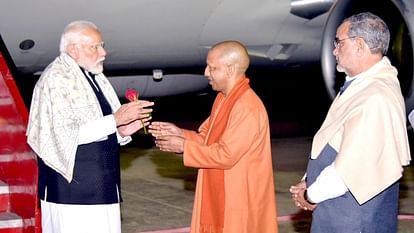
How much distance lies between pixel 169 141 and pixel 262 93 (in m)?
10.9

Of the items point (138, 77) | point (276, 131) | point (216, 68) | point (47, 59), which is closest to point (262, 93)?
point (276, 131)

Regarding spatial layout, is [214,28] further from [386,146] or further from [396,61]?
[386,146]

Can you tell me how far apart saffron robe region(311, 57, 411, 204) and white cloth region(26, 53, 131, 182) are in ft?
3.67

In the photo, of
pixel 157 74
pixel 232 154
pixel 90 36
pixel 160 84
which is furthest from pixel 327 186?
pixel 160 84

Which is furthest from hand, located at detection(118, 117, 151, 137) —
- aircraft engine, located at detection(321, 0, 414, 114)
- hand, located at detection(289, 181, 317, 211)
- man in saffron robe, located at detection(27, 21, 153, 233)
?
aircraft engine, located at detection(321, 0, 414, 114)

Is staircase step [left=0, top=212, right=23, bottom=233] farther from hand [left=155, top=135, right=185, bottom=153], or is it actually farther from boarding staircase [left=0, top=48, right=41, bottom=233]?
hand [left=155, top=135, right=185, bottom=153]

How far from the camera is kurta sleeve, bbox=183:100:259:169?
4102 mm

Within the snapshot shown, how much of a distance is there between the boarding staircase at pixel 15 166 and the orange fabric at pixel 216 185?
100cm

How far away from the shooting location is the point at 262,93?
592 inches

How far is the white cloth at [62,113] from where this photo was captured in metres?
4.03

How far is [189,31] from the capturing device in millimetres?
8539

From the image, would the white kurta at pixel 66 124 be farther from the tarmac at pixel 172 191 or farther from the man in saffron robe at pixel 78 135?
the tarmac at pixel 172 191

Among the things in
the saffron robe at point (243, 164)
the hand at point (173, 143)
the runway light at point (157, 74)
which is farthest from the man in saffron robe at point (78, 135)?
the runway light at point (157, 74)

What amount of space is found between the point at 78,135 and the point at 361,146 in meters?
1.29
